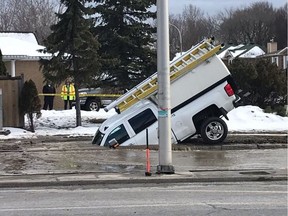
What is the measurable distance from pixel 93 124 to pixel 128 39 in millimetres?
5485

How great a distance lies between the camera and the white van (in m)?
16.5

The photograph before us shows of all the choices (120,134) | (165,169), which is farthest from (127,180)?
(120,134)

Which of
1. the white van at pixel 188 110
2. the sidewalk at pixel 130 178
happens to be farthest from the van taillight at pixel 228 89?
the sidewalk at pixel 130 178

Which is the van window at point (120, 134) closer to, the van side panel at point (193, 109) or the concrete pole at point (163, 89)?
the van side panel at point (193, 109)

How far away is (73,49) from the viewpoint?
68.7ft

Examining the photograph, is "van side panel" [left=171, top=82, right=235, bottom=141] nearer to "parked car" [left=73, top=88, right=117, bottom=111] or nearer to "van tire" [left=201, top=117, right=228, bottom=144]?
"van tire" [left=201, top=117, right=228, bottom=144]

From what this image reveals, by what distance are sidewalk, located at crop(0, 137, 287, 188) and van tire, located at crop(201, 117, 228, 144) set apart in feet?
1.16

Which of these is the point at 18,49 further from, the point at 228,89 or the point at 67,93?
the point at 228,89

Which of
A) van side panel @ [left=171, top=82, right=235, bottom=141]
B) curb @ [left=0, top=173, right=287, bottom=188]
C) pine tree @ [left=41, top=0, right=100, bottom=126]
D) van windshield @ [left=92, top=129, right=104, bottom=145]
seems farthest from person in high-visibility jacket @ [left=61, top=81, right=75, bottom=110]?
curb @ [left=0, top=173, right=287, bottom=188]

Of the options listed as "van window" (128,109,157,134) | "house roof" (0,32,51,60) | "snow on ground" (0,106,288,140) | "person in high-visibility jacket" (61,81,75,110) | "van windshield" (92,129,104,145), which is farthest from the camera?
"house roof" (0,32,51,60)

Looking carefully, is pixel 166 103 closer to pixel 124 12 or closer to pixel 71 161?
pixel 71 161

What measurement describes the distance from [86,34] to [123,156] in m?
7.60

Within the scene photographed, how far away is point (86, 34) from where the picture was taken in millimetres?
21172

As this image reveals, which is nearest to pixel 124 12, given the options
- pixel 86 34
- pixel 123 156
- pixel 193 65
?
pixel 86 34
